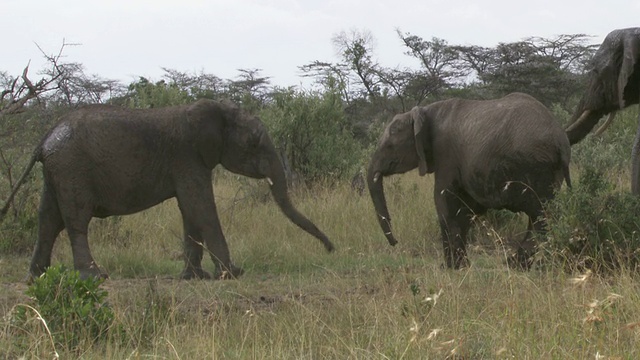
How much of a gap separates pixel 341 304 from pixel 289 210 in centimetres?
261

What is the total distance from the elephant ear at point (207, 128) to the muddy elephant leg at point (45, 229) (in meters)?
1.18

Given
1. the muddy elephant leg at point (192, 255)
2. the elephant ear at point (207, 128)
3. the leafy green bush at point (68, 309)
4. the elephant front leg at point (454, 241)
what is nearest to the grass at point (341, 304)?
the leafy green bush at point (68, 309)

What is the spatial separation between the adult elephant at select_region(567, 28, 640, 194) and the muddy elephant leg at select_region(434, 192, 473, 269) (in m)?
1.12

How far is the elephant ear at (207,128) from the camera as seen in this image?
24.8ft

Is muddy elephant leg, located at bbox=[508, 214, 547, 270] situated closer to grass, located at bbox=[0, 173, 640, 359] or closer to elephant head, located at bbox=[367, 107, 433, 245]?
grass, located at bbox=[0, 173, 640, 359]

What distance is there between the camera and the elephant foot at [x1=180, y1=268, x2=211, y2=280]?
296 inches

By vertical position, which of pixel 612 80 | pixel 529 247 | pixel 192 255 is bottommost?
pixel 529 247

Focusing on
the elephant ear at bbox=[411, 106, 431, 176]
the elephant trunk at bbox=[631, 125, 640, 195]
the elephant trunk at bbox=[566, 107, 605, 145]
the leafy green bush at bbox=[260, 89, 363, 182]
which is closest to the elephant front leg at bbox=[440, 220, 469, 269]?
the elephant ear at bbox=[411, 106, 431, 176]

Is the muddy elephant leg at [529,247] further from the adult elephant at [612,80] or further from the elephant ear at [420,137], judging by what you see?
the elephant ear at [420,137]

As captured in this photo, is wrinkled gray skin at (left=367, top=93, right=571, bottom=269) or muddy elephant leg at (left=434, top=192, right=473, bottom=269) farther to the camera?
muddy elephant leg at (left=434, top=192, right=473, bottom=269)

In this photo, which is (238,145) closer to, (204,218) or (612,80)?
(204,218)

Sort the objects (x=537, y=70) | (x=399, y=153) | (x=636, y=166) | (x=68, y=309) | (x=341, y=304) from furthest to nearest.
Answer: (x=537, y=70) → (x=399, y=153) → (x=636, y=166) → (x=341, y=304) → (x=68, y=309)

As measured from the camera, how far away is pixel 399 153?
8430 mm

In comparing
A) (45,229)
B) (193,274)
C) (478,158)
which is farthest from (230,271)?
(478,158)
